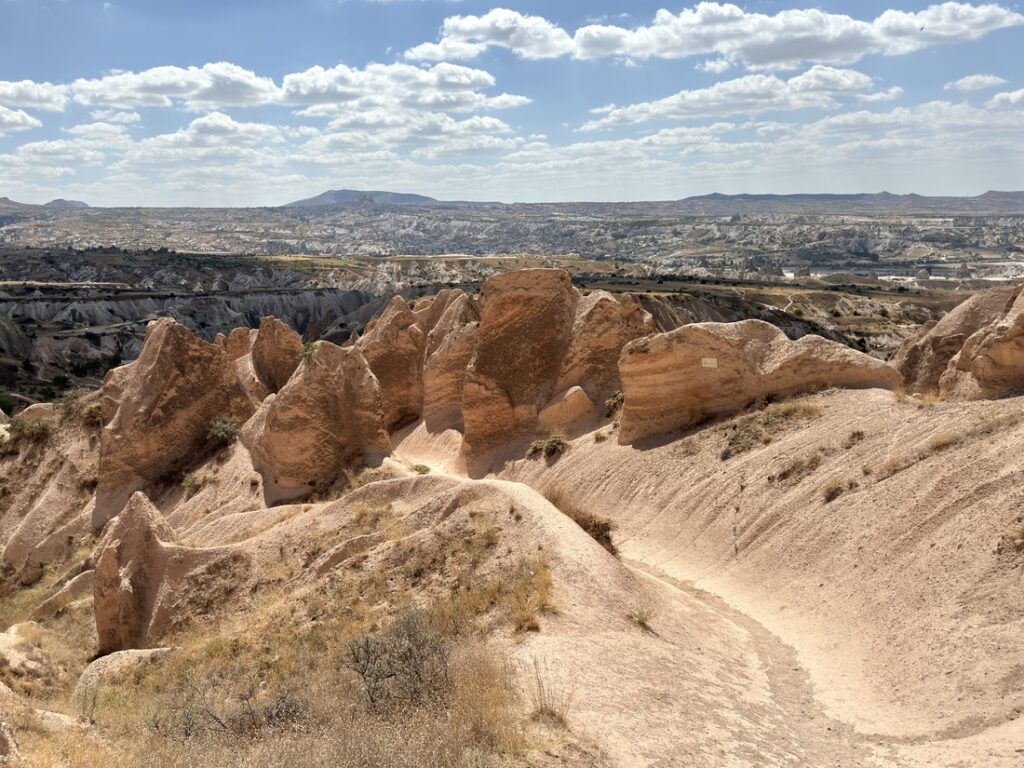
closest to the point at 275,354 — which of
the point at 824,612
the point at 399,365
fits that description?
the point at 399,365

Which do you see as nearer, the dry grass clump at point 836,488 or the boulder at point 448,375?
the dry grass clump at point 836,488

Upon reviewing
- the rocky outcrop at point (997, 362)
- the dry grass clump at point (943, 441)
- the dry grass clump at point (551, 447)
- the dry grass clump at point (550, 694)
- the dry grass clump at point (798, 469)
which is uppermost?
the rocky outcrop at point (997, 362)

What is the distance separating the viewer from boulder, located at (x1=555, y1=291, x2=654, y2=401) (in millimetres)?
26266

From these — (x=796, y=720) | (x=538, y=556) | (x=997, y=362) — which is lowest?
(x=796, y=720)

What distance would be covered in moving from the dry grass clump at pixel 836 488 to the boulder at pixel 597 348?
10972 millimetres

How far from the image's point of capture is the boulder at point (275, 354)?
93.4 ft

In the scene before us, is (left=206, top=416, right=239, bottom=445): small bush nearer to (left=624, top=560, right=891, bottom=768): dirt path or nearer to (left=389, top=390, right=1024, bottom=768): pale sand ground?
(left=389, top=390, right=1024, bottom=768): pale sand ground

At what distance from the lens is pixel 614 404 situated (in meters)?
25.1

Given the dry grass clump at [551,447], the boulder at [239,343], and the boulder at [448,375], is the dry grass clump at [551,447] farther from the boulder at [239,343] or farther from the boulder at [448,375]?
the boulder at [239,343]

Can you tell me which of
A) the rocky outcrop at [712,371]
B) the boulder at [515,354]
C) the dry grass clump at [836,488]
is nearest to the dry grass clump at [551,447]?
the boulder at [515,354]

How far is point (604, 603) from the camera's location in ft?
36.4

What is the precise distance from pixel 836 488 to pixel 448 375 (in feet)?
53.5

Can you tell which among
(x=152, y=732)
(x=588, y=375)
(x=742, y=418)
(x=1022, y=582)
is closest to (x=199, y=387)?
(x=588, y=375)

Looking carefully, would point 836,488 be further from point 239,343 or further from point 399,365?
point 239,343
